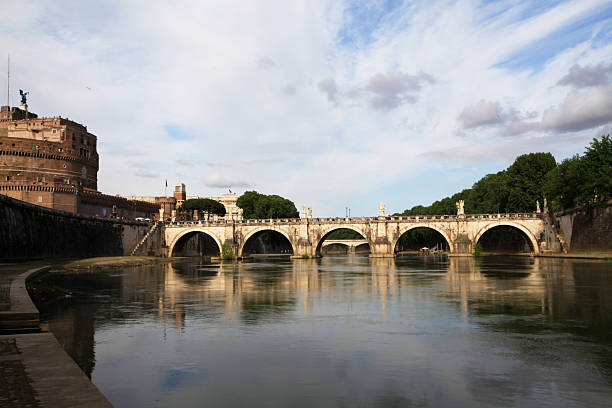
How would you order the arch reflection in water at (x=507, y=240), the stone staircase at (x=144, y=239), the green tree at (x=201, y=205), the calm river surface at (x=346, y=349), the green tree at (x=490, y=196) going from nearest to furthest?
1. the calm river surface at (x=346, y=349)
2. the arch reflection in water at (x=507, y=240)
3. the stone staircase at (x=144, y=239)
4. the green tree at (x=490, y=196)
5. the green tree at (x=201, y=205)

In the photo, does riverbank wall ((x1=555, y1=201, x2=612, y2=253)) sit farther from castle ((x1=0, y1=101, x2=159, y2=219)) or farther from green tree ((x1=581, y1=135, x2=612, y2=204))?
castle ((x1=0, y1=101, x2=159, y2=219))

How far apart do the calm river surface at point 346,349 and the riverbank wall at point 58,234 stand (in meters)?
29.8

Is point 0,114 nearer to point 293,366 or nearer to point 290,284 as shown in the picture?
point 290,284

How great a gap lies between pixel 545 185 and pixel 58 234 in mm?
67875

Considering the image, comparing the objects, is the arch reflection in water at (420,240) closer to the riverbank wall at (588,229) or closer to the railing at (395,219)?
the railing at (395,219)

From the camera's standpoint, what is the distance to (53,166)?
98.2 metres

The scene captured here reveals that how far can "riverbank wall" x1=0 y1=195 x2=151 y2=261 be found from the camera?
5065cm

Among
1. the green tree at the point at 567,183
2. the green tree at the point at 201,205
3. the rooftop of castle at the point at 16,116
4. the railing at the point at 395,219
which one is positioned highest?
the rooftop of castle at the point at 16,116

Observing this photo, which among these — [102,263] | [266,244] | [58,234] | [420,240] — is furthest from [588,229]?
[266,244]

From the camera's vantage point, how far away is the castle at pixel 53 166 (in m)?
84.9

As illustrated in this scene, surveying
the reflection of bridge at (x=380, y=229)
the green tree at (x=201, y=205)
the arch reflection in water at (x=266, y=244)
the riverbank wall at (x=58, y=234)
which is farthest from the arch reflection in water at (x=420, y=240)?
the riverbank wall at (x=58, y=234)

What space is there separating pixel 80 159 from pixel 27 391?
4218 inches

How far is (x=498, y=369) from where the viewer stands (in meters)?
11.7

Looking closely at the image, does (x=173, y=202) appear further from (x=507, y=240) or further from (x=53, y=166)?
(x=507, y=240)
